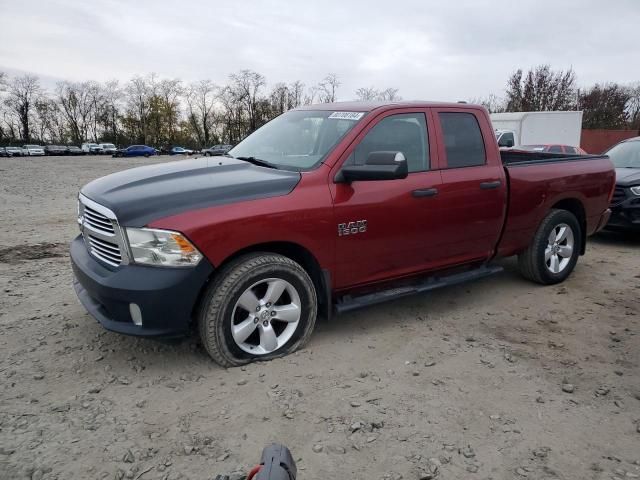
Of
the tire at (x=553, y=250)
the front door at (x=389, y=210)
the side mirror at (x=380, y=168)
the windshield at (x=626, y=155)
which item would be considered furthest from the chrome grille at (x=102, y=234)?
the windshield at (x=626, y=155)

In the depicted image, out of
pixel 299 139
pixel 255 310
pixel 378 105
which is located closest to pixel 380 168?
pixel 378 105

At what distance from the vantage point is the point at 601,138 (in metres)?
30.2

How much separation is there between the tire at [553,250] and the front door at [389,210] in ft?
5.31

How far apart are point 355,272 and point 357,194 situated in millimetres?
612

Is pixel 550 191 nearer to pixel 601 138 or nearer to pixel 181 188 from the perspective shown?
pixel 181 188

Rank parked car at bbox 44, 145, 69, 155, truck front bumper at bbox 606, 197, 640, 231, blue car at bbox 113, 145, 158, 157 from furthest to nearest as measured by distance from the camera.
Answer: parked car at bbox 44, 145, 69, 155 < blue car at bbox 113, 145, 158, 157 < truck front bumper at bbox 606, 197, 640, 231

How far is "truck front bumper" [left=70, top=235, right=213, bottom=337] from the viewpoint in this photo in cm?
298

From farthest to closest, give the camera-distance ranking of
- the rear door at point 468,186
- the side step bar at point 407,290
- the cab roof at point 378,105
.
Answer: the rear door at point 468,186 < the cab roof at point 378,105 < the side step bar at point 407,290

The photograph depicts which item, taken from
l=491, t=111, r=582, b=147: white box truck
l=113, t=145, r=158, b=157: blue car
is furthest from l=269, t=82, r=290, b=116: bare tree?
l=491, t=111, r=582, b=147: white box truck

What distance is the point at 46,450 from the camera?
2506 mm

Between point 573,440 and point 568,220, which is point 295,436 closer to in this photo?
point 573,440

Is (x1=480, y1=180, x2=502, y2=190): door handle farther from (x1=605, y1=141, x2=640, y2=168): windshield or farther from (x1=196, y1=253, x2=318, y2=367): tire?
(x1=605, y1=141, x2=640, y2=168): windshield

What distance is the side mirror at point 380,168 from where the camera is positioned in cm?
336

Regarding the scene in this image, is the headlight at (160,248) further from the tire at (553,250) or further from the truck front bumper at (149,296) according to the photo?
the tire at (553,250)
